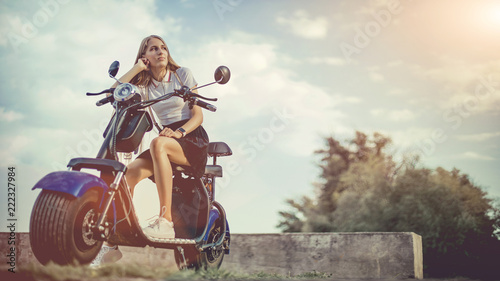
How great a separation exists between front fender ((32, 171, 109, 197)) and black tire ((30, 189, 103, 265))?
50 millimetres

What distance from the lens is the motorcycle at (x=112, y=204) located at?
9.04ft

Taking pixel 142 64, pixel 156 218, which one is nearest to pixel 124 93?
pixel 142 64

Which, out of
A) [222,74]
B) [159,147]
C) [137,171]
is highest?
[222,74]

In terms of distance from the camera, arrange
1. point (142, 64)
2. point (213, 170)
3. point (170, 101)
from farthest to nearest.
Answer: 1. point (213, 170)
2. point (170, 101)
3. point (142, 64)

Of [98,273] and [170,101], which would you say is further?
[170,101]

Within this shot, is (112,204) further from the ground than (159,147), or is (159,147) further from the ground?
(159,147)

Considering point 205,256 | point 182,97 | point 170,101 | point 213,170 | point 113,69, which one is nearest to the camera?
point 113,69

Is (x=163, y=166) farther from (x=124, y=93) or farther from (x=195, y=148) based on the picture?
(x=124, y=93)

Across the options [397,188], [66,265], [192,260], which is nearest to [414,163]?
[397,188]

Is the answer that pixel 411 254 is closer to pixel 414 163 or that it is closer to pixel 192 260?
pixel 192 260

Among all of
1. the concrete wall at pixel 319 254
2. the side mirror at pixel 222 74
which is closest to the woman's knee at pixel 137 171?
the side mirror at pixel 222 74

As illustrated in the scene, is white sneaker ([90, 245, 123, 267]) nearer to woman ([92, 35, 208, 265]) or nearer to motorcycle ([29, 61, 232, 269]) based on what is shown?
woman ([92, 35, 208, 265])

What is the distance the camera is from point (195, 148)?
3863 millimetres

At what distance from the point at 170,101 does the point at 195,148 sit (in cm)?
45
